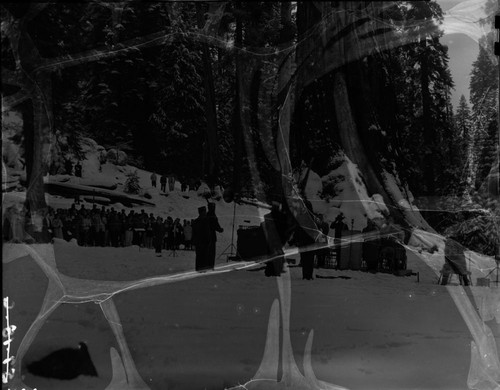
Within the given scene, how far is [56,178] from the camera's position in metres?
2.14

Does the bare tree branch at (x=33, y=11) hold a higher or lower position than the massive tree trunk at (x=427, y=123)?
higher

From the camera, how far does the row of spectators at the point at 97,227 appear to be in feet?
6.93

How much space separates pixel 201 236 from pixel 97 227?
A: 15.5 inches

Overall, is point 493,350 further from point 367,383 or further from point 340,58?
point 340,58

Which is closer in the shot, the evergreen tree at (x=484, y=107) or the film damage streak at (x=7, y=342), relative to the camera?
the film damage streak at (x=7, y=342)

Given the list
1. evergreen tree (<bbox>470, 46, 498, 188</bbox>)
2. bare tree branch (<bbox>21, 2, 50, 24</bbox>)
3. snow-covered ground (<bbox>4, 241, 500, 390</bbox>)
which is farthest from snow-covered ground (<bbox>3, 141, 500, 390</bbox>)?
bare tree branch (<bbox>21, 2, 50, 24</bbox>)

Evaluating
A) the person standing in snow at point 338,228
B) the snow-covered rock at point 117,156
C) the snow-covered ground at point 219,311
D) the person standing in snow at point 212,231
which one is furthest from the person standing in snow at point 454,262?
the snow-covered rock at point 117,156

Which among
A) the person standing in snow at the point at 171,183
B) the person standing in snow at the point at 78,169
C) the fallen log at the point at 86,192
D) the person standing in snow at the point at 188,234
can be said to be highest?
the person standing in snow at the point at 78,169

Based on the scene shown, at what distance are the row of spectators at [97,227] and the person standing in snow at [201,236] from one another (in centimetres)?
2

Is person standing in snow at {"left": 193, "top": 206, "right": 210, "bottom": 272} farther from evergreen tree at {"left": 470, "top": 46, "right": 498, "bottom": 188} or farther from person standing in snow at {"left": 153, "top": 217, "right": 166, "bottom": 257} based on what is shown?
evergreen tree at {"left": 470, "top": 46, "right": 498, "bottom": 188}

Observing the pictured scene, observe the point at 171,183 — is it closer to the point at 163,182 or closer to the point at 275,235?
the point at 163,182

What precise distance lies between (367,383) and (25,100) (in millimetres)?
1692

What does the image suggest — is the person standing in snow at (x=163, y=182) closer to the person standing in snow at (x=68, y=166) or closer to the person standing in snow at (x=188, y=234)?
the person standing in snow at (x=188, y=234)

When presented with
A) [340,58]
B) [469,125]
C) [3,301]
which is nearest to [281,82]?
[340,58]
